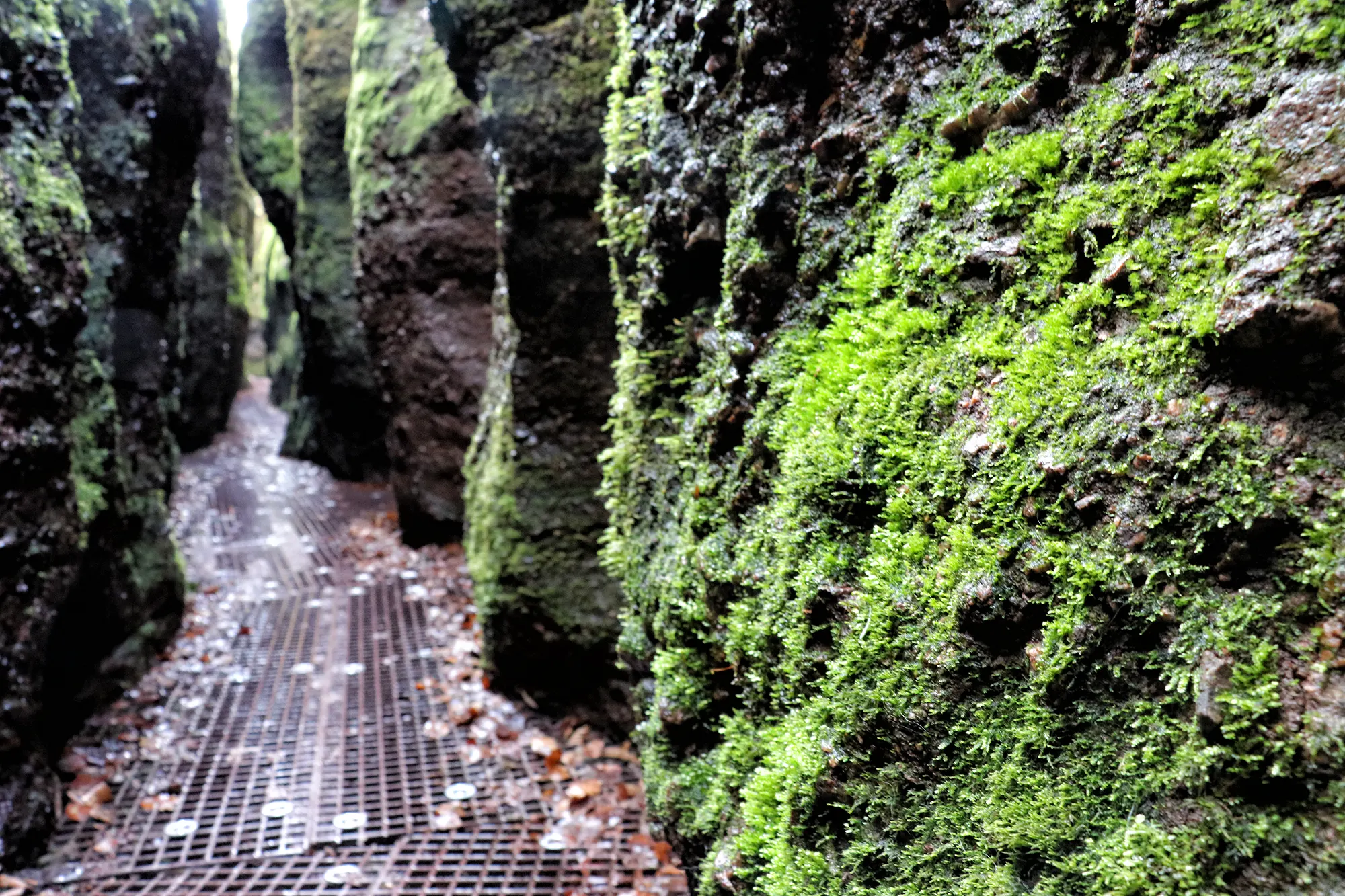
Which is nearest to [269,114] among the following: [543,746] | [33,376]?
[33,376]

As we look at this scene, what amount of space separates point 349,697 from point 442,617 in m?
1.30

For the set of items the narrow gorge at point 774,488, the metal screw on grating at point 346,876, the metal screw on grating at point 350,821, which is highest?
the narrow gorge at point 774,488

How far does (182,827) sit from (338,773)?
0.74 meters

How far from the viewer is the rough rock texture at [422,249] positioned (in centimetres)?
776

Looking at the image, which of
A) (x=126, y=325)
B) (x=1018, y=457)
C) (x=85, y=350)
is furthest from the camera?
(x=126, y=325)

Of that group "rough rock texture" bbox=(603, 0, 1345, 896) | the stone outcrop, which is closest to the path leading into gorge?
the stone outcrop

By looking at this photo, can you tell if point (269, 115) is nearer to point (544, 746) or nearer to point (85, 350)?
point (85, 350)

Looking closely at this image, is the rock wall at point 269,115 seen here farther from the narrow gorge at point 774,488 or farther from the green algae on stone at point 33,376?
the green algae on stone at point 33,376

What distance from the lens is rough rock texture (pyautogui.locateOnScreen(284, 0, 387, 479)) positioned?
1058cm

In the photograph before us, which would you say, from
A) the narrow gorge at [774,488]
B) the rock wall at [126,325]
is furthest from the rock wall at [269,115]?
the narrow gorge at [774,488]

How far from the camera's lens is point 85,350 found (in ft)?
17.1

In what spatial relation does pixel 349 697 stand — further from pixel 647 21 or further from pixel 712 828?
pixel 647 21

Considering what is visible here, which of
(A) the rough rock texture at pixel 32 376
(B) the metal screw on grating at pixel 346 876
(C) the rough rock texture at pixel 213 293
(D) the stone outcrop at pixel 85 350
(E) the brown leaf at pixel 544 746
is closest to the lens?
(B) the metal screw on grating at pixel 346 876

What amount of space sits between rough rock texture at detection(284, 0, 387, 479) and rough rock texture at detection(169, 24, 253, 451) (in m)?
2.88
